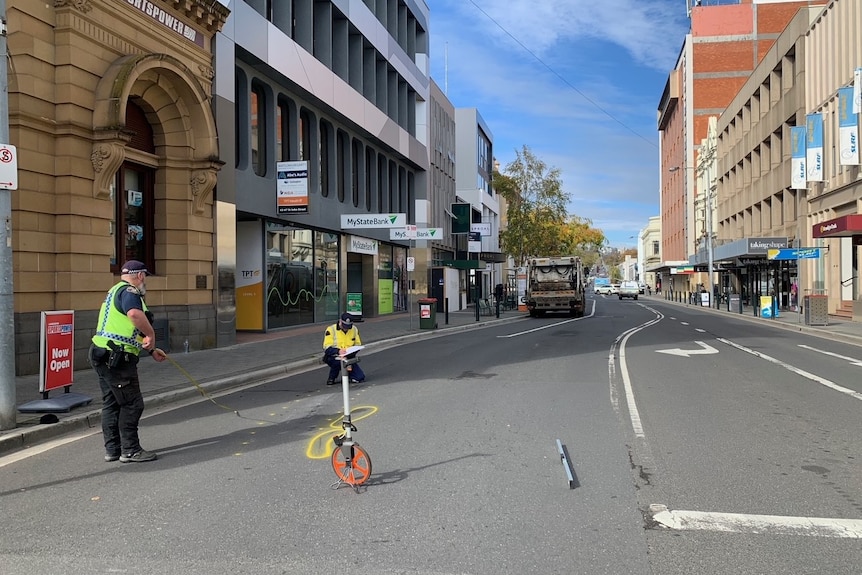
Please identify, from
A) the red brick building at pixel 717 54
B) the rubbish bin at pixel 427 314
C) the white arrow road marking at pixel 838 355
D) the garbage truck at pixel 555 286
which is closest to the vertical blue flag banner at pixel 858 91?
the white arrow road marking at pixel 838 355

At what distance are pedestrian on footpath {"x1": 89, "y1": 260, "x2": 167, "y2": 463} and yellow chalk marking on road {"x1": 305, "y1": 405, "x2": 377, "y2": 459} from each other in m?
1.48

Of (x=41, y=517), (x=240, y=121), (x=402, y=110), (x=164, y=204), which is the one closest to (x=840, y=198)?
(x=402, y=110)

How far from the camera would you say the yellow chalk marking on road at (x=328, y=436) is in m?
6.37

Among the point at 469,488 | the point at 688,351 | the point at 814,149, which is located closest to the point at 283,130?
the point at 688,351

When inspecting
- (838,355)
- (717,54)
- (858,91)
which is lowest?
(838,355)

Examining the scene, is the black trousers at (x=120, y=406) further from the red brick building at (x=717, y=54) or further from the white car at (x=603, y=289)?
the white car at (x=603, y=289)

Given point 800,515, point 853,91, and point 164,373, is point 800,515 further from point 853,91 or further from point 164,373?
point 853,91

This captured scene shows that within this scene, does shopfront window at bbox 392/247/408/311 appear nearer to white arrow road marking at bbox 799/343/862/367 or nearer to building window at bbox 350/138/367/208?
building window at bbox 350/138/367/208

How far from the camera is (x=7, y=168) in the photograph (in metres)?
7.04

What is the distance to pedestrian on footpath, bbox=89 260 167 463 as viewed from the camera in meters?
6.00

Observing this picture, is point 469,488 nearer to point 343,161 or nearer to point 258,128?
point 258,128

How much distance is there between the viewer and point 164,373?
37.2 feet

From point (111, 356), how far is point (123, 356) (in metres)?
0.10

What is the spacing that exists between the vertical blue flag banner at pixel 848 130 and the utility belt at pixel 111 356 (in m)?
27.6
